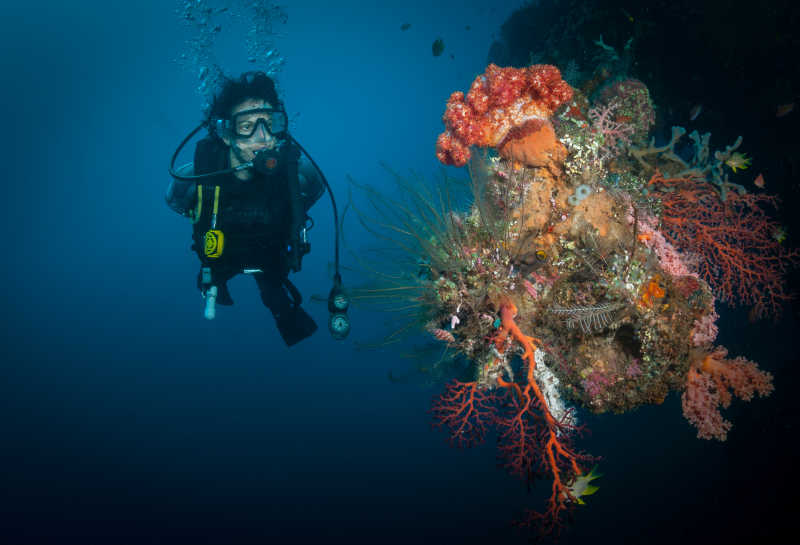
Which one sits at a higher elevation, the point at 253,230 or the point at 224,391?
the point at 253,230

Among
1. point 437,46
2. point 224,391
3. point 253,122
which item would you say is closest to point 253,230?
point 253,122

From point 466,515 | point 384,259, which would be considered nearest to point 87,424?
point 466,515

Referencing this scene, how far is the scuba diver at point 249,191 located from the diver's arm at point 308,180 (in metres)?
0.43

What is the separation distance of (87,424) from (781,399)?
3711cm

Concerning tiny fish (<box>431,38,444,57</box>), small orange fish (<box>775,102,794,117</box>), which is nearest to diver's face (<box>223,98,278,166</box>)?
tiny fish (<box>431,38,444,57</box>)

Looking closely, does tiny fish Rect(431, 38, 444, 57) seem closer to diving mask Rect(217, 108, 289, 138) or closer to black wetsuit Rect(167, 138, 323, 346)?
diving mask Rect(217, 108, 289, 138)

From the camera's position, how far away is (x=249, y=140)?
5227 mm

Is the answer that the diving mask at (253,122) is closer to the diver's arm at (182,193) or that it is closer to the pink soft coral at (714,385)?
the diver's arm at (182,193)

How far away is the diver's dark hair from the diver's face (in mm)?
94

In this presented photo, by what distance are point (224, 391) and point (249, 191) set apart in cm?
2683

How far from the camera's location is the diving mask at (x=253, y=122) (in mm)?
5152

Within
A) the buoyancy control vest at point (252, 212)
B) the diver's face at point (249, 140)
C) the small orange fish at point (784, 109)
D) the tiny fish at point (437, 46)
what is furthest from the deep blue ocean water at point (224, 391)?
the tiny fish at point (437, 46)

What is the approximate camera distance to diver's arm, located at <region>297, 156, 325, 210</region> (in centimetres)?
589

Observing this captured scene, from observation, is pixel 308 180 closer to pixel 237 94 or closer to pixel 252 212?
pixel 252 212
